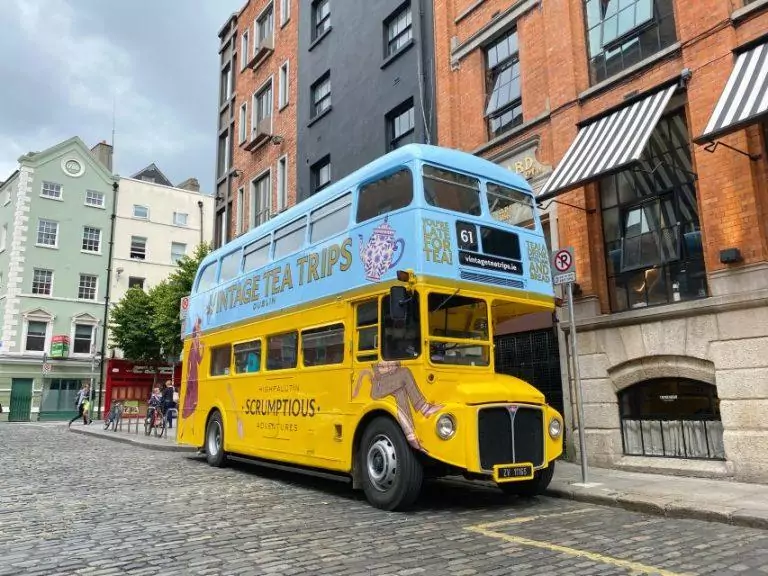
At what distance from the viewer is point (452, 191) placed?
8273mm

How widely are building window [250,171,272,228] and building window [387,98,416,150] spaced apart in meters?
6.94

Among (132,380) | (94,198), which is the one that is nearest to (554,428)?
(132,380)

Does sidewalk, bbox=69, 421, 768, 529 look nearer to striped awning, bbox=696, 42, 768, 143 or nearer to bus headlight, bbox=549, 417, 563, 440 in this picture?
bus headlight, bbox=549, 417, 563, 440

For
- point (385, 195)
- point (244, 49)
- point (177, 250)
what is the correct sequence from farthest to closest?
point (177, 250) < point (244, 49) < point (385, 195)

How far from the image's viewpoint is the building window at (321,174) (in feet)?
66.4

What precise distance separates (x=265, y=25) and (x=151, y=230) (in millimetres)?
20891

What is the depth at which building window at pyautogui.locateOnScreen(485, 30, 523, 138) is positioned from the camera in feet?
45.8

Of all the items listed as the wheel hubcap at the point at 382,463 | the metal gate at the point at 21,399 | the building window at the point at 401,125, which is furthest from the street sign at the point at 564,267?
the metal gate at the point at 21,399

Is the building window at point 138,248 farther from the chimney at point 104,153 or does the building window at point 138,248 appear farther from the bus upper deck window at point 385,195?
the bus upper deck window at point 385,195

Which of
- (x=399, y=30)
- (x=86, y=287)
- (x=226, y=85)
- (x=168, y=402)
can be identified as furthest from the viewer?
(x=86, y=287)

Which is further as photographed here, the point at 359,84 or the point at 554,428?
the point at 359,84

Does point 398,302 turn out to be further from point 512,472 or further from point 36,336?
point 36,336

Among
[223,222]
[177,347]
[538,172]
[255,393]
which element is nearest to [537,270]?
[538,172]

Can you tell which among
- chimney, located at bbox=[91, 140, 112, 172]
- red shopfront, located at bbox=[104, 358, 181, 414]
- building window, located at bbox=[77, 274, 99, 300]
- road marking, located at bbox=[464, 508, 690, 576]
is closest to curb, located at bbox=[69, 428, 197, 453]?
road marking, located at bbox=[464, 508, 690, 576]
